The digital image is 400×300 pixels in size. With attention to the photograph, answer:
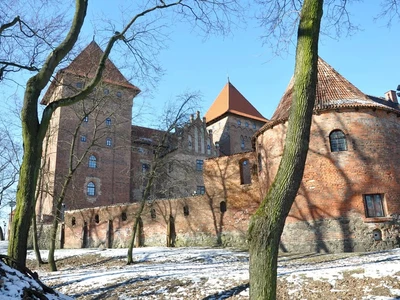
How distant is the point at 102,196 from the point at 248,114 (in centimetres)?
2095

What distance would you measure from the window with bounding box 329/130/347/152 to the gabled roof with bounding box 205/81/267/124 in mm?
28875

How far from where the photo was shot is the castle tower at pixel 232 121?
44625mm

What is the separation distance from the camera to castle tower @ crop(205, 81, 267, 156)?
146 ft

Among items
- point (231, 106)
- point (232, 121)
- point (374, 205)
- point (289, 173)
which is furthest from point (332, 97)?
point (231, 106)

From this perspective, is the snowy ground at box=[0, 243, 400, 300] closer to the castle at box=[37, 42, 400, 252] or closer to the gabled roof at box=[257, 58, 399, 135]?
the castle at box=[37, 42, 400, 252]

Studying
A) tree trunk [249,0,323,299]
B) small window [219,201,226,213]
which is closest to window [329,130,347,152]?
small window [219,201,226,213]

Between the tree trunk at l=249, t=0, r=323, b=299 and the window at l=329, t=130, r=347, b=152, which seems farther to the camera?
the window at l=329, t=130, r=347, b=152

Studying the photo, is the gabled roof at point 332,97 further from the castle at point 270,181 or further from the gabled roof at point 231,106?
the gabled roof at point 231,106

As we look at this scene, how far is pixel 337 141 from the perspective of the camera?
631 inches

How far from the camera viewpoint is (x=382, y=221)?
14.9m

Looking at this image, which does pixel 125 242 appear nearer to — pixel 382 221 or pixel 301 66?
pixel 382 221

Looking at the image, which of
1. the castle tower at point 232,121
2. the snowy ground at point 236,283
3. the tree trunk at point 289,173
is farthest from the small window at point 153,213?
the castle tower at point 232,121

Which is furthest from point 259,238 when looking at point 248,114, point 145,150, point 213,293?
point 248,114

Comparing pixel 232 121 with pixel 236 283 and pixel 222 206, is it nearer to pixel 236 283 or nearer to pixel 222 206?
pixel 222 206
